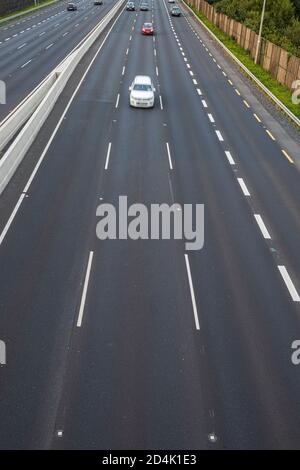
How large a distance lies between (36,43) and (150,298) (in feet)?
158

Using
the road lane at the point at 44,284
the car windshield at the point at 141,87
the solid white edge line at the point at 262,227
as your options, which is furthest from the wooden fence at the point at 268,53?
the solid white edge line at the point at 262,227

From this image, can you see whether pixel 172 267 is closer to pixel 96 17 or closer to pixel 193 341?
pixel 193 341

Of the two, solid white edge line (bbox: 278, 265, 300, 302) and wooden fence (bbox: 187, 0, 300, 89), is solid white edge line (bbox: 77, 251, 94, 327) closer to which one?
solid white edge line (bbox: 278, 265, 300, 302)

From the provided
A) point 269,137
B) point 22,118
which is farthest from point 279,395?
point 22,118

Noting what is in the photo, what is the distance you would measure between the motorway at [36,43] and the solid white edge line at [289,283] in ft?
66.4

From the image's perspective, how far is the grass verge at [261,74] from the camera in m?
33.0

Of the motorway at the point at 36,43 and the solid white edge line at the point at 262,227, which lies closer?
the solid white edge line at the point at 262,227

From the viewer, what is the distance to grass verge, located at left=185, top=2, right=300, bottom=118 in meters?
33.0

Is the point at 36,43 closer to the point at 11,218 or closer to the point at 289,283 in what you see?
the point at 11,218

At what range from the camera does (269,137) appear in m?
26.6

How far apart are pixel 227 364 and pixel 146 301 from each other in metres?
3.09

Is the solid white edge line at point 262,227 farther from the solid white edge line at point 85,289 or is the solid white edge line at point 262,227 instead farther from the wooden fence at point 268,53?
the wooden fence at point 268,53

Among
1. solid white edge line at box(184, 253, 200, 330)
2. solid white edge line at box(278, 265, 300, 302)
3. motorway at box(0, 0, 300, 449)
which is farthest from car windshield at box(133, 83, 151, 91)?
solid white edge line at box(278, 265, 300, 302)
